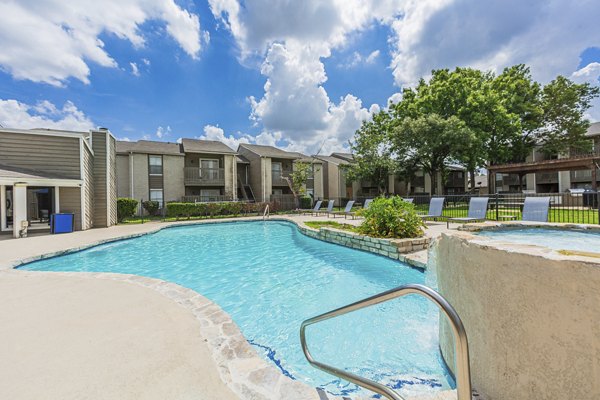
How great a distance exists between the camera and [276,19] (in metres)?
12.4

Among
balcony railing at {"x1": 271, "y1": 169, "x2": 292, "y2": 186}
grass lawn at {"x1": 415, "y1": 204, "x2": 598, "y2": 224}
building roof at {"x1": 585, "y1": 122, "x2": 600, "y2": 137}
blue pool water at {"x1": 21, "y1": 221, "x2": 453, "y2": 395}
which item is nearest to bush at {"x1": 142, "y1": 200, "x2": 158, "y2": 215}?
blue pool water at {"x1": 21, "y1": 221, "x2": 453, "y2": 395}

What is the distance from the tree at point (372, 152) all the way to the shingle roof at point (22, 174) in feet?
76.2

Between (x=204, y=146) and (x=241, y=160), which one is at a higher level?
(x=204, y=146)

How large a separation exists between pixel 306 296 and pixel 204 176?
20726 millimetres

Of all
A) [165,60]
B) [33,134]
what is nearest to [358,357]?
[33,134]

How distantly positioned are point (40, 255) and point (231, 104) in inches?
804

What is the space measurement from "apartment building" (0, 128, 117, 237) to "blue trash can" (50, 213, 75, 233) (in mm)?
650

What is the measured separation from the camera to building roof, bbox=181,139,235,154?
23.2 meters

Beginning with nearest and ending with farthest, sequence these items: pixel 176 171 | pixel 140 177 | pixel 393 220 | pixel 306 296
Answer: pixel 306 296, pixel 393 220, pixel 140 177, pixel 176 171

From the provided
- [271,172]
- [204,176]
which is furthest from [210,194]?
[271,172]

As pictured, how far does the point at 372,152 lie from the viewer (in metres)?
26.4

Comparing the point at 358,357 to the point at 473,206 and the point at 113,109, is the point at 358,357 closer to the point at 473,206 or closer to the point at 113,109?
the point at 473,206

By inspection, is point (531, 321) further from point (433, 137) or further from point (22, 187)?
point (433, 137)

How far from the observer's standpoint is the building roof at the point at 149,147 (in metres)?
21.1
